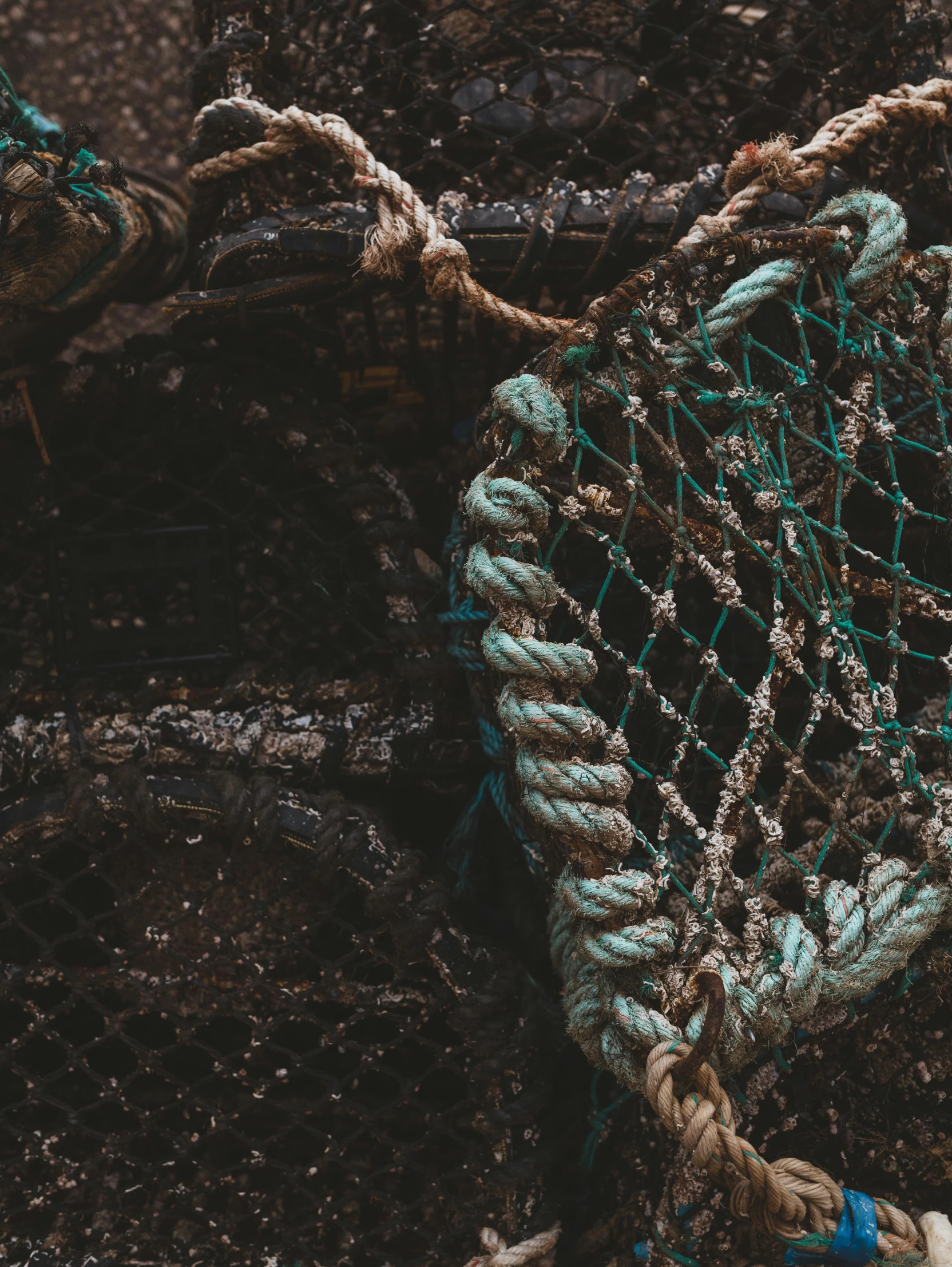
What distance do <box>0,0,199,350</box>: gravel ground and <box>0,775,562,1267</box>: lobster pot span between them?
5.25 ft

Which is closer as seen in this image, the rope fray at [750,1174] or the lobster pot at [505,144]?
the rope fray at [750,1174]

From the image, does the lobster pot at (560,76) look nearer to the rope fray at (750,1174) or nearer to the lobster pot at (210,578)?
the lobster pot at (210,578)

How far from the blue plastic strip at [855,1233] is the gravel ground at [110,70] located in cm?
218

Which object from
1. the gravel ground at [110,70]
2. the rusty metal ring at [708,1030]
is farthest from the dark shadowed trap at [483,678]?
the gravel ground at [110,70]

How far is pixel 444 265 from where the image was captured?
3.29ft

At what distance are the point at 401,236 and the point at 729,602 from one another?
49 cm

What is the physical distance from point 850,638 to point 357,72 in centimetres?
109

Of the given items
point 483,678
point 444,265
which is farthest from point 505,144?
point 483,678

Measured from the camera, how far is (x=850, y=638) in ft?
3.19

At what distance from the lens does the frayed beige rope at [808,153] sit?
993 millimetres

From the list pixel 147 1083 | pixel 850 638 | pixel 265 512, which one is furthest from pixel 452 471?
pixel 147 1083

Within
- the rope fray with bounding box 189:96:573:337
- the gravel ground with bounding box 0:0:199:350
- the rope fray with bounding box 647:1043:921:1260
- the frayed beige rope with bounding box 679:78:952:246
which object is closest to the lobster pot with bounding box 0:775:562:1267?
the rope fray with bounding box 647:1043:921:1260

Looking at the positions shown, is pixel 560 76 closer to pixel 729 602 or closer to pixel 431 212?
pixel 431 212

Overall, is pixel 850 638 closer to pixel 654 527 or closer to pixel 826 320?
pixel 654 527
